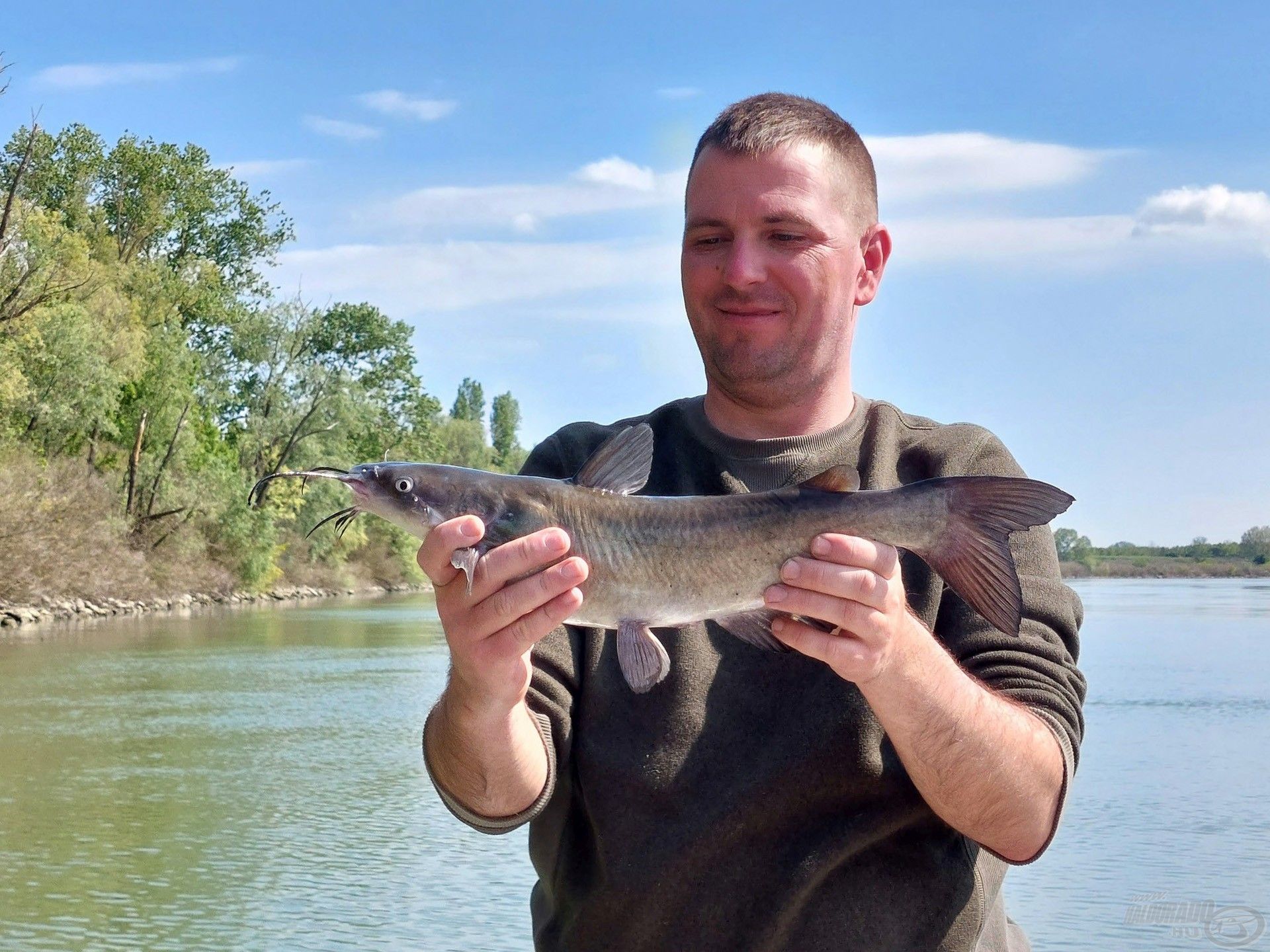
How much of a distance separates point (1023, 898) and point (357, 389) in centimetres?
4429

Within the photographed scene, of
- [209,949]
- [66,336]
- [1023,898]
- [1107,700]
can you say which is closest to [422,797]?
[209,949]

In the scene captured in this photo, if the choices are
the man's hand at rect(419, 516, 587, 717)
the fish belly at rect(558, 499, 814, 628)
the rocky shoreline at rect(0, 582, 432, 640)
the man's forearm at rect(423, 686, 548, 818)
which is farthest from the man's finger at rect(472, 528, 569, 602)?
the rocky shoreline at rect(0, 582, 432, 640)

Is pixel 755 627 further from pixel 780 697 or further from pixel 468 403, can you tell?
pixel 468 403

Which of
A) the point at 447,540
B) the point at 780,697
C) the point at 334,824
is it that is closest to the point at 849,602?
the point at 780,697

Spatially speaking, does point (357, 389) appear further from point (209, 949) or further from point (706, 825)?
point (706, 825)

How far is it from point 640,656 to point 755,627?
0.82ft

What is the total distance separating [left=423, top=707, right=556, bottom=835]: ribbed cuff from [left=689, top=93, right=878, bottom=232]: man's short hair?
1.48m

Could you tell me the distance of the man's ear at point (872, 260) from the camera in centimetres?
368

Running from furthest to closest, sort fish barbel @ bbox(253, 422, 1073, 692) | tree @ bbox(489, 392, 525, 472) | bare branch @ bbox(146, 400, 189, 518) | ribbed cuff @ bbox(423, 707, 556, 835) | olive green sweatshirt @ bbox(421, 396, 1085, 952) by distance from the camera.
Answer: tree @ bbox(489, 392, 525, 472) < bare branch @ bbox(146, 400, 189, 518) < ribbed cuff @ bbox(423, 707, 556, 835) < olive green sweatshirt @ bbox(421, 396, 1085, 952) < fish barbel @ bbox(253, 422, 1073, 692)

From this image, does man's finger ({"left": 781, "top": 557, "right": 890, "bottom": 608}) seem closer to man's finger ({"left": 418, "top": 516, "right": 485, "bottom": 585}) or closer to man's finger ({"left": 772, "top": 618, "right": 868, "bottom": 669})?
man's finger ({"left": 772, "top": 618, "right": 868, "bottom": 669})

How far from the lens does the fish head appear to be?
2812 mm

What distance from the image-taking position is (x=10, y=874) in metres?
11.1

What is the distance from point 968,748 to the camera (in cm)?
298

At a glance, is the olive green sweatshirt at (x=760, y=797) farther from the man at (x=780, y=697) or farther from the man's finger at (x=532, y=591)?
the man's finger at (x=532, y=591)
